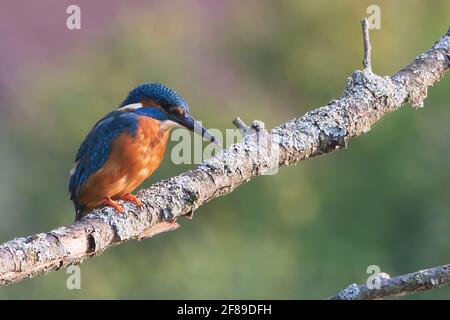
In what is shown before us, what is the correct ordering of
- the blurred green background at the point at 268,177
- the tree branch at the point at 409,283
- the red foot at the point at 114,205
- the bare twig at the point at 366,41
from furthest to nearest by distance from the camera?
the blurred green background at the point at 268,177
the bare twig at the point at 366,41
the red foot at the point at 114,205
the tree branch at the point at 409,283

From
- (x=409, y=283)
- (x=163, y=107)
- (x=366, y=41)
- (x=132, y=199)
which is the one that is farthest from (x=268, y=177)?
(x=409, y=283)

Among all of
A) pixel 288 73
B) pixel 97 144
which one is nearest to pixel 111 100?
pixel 288 73

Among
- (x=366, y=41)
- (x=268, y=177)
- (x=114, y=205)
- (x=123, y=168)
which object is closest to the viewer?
(x=114, y=205)

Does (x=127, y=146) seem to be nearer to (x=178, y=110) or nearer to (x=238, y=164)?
(x=178, y=110)

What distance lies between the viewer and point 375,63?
4.16m

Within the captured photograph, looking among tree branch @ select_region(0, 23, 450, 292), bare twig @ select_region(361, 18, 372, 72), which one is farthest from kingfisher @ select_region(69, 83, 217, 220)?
bare twig @ select_region(361, 18, 372, 72)

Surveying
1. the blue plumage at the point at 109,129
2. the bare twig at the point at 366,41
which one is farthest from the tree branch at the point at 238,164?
the blue plumage at the point at 109,129

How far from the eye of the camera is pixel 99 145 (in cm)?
210

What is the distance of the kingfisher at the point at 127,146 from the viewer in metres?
2.08

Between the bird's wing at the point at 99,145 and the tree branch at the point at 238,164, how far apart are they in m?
Answer: 0.34

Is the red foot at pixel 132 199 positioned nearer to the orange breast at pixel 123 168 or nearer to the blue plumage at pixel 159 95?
the orange breast at pixel 123 168

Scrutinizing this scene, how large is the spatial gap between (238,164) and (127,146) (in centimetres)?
39
